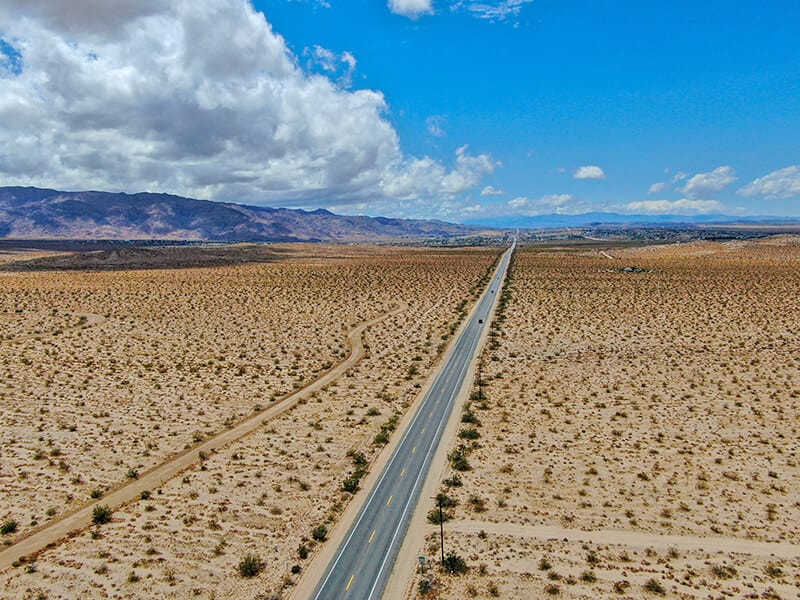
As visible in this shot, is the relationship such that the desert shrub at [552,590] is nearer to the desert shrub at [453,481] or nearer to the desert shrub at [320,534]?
the desert shrub at [453,481]

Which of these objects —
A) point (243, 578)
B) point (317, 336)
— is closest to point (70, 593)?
point (243, 578)

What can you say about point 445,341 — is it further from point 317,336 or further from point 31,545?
point 31,545

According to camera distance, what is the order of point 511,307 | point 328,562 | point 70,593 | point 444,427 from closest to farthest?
point 70,593 → point 328,562 → point 444,427 → point 511,307

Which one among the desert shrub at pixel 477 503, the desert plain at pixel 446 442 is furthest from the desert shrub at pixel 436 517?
the desert shrub at pixel 477 503

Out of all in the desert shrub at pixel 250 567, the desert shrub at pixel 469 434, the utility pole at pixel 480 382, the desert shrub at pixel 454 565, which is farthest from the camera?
the utility pole at pixel 480 382

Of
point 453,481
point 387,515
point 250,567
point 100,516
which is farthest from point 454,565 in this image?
point 100,516

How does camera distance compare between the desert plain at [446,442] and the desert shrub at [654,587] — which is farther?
the desert plain at [446,442]
